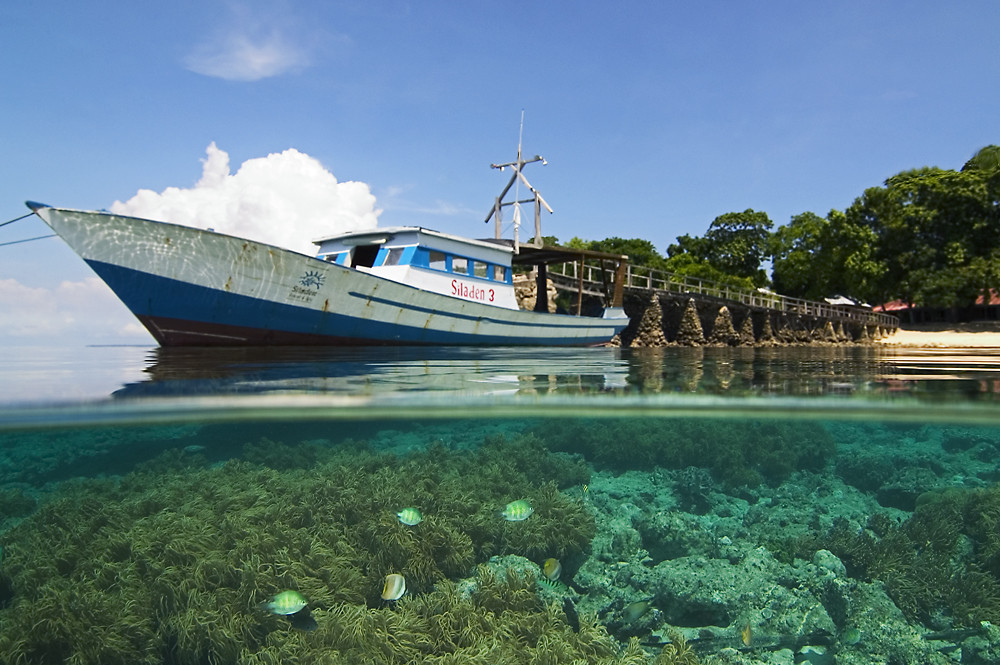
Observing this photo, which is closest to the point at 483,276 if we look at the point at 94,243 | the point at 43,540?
the point at 94,243

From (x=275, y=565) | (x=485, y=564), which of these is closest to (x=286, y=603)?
(x=275, y=565)

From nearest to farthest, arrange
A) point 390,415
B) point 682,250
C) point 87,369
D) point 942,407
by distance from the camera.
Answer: point 942,407 → point 390,415 → point 87,369 → point 682,250

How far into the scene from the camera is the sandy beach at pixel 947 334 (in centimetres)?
3866

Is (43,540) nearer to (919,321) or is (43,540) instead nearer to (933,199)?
(933,199)

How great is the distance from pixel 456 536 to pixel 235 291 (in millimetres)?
8820

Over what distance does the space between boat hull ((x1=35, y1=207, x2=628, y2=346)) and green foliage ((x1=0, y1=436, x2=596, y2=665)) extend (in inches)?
213

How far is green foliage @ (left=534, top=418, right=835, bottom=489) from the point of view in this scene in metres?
8.57

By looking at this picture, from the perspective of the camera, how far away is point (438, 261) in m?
16.5

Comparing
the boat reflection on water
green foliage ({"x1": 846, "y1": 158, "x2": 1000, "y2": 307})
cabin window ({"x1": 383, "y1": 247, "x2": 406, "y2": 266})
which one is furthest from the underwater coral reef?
green foliage ({"x1": 846, "y1": 158, "x2": 1000, "y2": 307})

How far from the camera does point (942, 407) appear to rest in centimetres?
560

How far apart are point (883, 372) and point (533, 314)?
10.9 metres

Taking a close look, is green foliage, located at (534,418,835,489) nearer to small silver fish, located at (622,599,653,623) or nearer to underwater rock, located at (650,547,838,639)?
underwater rock, located at (650,547,838,639)

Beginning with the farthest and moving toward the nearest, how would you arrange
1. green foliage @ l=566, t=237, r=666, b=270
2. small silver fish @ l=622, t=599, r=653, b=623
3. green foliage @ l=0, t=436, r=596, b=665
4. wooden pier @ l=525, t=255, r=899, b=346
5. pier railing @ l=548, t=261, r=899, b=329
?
green foliage @ l=566, t=237, r=666, b=270 → pier railing @ l=548, t=261, r=899, b=329 → wooden pier @ l=525, t=255, r=899, b=346 → small silver fish @ l=622, t=599, r=653, b=623 → green foliage @ l=0, t=436, r=596, b=665

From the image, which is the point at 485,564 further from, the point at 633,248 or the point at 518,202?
the point at 633,248
